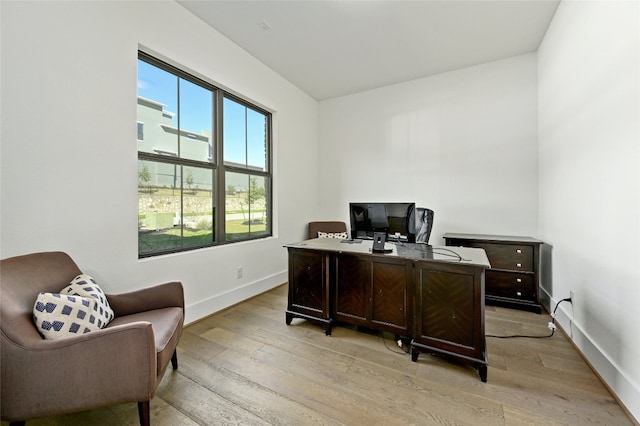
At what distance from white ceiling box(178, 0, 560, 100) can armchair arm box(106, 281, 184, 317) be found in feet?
8.57

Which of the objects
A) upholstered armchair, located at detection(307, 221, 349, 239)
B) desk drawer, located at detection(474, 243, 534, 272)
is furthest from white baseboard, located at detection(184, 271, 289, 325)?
desk drawer, located at detection(474, 243, 534, 272)

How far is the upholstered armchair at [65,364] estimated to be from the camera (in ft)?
3.77

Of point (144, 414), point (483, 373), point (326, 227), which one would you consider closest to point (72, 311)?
point (144, 414)

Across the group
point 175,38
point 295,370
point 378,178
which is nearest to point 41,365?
point 295,370

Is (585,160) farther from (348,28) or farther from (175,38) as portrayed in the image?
(175,38)

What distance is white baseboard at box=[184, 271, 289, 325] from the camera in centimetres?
254

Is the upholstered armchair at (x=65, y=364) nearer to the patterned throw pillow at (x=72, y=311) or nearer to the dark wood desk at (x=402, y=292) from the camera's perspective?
the patterned throw pillow at (x=72, y=311)

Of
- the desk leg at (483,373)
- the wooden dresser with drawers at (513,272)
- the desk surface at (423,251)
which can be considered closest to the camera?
the desk leg at (483,373)

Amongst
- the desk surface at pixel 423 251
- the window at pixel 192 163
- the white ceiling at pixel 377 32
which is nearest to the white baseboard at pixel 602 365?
the desk surface at pixel 423 251

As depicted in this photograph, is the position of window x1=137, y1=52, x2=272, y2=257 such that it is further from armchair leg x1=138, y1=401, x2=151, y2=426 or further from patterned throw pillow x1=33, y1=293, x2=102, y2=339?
armchair leg x1=138, y1=401, x2=151, y2=426

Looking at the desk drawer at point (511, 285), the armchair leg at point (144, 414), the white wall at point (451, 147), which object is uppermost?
the white wall at point (451, 147)

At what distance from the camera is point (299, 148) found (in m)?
4.19

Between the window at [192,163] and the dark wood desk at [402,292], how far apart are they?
113 centimetres

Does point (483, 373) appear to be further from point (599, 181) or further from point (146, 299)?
point (146, 299)
